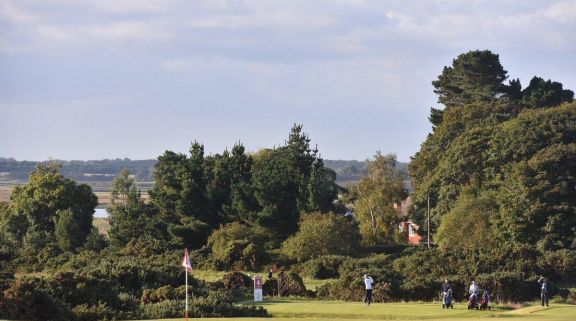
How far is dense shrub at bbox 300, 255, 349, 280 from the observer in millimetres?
69500

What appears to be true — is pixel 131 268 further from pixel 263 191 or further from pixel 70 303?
pixel 263 191

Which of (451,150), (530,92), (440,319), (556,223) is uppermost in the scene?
(530,92)

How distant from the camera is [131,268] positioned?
171 feet

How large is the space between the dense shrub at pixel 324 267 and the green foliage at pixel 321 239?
5039mm

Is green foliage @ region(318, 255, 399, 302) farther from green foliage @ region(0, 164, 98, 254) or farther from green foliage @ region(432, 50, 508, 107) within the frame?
green foliage @ region(432, 50, 508, 107)

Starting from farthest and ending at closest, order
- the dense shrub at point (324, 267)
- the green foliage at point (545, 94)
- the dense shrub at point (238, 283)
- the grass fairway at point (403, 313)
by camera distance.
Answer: the green foliage at point (545, 94), the dense shrub at point (324, 267), the dense shrub at point (238, 283), the grass fairway at point (403, 313)

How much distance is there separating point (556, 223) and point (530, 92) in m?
33.6

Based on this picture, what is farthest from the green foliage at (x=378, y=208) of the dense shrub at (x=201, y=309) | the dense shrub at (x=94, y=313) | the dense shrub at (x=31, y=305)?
the dense shrub at (x=31, y=305)

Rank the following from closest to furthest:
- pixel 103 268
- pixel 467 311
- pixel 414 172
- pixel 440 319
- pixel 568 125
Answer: pixel 440 319 < pixel 467 311 < pixel 103 268 < pixel 568 125 < pixel 414 172

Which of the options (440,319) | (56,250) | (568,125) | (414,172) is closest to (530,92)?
(414,172)

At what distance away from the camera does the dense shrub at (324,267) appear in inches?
2736

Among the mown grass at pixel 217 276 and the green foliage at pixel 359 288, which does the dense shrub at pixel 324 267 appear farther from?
the green foliage at pixel 359 288

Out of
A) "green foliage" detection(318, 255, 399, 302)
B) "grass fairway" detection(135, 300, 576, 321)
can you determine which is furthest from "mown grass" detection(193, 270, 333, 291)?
"grass fairway" detection(135, 300, 576, 321)

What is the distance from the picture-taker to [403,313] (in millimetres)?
41656
